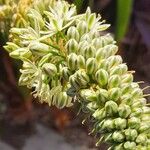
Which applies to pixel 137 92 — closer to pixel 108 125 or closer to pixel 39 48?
pixel 108 125

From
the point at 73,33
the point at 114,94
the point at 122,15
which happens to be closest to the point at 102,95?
the point at 114,94

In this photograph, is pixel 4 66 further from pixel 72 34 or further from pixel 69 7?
pixel 72 34

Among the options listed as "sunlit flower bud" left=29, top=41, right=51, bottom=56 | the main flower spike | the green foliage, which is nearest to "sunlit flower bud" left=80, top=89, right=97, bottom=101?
the main flower spike

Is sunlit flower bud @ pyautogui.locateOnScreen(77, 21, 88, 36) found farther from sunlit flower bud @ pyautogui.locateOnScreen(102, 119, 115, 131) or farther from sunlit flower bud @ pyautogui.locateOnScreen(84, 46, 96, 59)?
sunlit flower bud @ pyautogui.locateOnScreen(102, 119, 115, 131)

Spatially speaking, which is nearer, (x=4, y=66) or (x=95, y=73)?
(x=95, y=73)

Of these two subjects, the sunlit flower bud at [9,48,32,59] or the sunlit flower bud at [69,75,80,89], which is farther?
the sunlit flower bud at [9,48,32,59]

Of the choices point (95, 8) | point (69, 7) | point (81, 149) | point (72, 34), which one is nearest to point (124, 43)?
point (95, 8)
